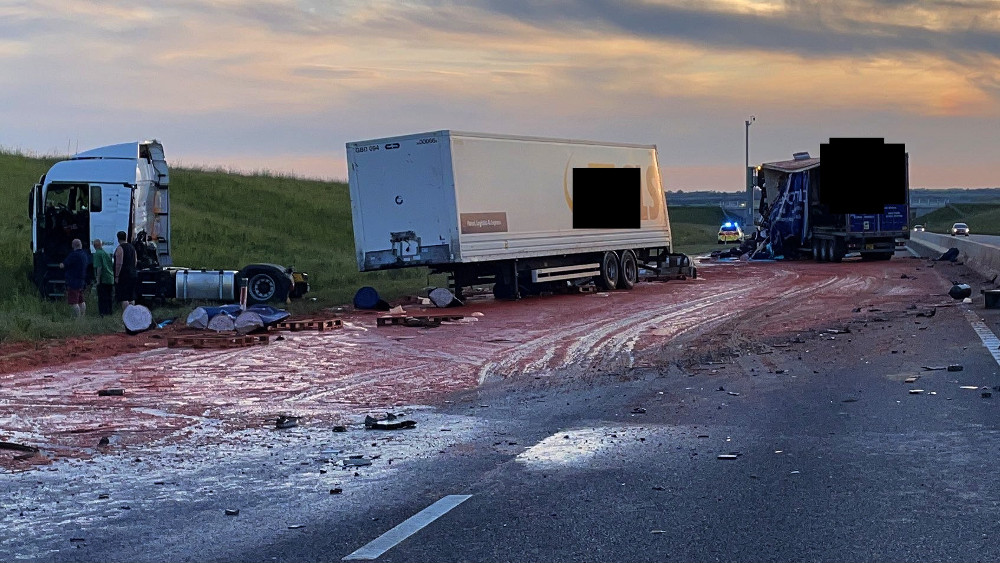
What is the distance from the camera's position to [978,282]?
99.1 feet

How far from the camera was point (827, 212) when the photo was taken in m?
43.8

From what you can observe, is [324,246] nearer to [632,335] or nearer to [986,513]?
[632,335]

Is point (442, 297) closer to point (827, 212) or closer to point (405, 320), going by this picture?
point (405, 320)

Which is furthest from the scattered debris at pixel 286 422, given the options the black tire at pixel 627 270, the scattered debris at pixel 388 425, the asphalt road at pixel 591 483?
the black tire at pixel 627 270

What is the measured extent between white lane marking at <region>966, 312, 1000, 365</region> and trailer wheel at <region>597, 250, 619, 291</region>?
1168cm

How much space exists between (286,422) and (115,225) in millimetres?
16921

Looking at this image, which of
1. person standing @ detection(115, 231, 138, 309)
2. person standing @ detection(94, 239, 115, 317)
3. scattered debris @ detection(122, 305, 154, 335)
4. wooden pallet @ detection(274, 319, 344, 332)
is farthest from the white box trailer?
scattered debris @ detection(122, 305, 154, 335)

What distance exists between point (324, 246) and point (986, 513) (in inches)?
2288

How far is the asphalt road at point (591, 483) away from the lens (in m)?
6.16

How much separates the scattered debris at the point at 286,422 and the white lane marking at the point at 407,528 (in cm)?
361

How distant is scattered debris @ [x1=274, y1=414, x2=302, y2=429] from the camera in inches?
418

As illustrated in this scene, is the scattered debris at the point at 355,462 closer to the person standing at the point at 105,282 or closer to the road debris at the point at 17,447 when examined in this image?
the road debris at the point at 17,447

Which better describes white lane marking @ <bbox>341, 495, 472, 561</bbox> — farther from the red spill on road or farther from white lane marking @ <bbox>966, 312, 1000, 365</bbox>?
white lane marking @ <bbox>966, 312, 1000, 365</bbox>

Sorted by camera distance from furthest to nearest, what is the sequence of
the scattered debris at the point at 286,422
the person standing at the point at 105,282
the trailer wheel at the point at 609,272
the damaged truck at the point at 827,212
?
the damaged truck at the point at 827,212, the trailer wheel at the point at 609,272, the person standing at the point at 105,282, the scattered debris at the point at 286,422
